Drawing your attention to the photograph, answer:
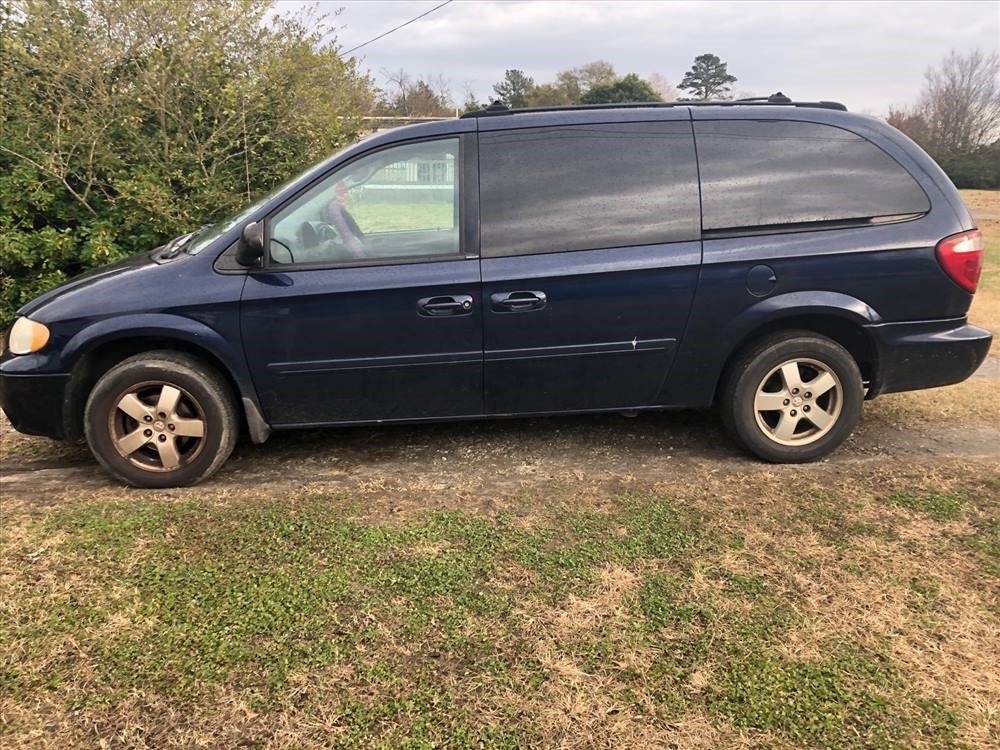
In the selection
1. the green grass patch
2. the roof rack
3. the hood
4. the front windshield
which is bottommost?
the green grass patch

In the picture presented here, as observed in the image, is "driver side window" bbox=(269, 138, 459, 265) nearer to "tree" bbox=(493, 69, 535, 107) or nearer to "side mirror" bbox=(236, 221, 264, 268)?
"side mirror" bbox=(236, 221, 264, 268)

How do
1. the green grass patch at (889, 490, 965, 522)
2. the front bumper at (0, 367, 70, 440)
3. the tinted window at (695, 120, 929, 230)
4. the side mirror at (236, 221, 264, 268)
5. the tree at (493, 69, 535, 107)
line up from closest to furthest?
1. the green grass patch at (889, 490, 965, 522)
2. the side mirror at (236, 221, 264, 268)
3. the front bumper at (0, 367, 70, 440)
4. the tinted window at (695, 120, 929, 230)
5. the tree at (493, 69, 535, 107)

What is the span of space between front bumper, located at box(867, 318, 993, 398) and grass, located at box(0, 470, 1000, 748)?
2.02ft

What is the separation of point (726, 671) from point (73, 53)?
23.4 feet

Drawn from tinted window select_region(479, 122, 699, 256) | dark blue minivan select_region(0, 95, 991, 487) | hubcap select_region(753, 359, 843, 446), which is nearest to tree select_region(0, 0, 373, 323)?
dark blue minivan select_region(0, 95, 991, 487)

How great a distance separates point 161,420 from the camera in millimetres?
3627

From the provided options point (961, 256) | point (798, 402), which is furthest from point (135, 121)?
point (961, 256)

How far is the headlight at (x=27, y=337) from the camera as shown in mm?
3543

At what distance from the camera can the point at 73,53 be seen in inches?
249

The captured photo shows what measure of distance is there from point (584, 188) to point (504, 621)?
7.15 ft

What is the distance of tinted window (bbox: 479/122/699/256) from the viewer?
11.9 feet

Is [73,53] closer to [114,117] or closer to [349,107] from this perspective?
A: [114,117]

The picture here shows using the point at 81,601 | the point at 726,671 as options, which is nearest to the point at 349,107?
the point at 81,601

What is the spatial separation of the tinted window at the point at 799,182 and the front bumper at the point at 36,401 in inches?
134
